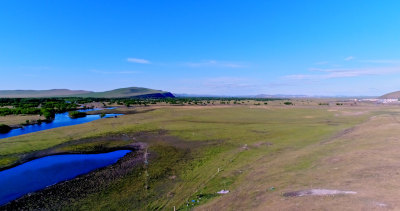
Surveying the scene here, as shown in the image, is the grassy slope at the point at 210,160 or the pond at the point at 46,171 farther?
the pond at the point at 46,171

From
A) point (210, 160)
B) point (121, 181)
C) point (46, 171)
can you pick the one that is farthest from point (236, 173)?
point (46, 171)

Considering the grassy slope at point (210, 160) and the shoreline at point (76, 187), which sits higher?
the grassy slope at point (210, 160)

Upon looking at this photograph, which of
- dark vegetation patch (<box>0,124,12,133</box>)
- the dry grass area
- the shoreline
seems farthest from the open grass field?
dark vegetation patch (<box>0,124,12,133</box>)

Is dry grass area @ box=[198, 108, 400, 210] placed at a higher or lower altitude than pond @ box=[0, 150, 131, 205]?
higher

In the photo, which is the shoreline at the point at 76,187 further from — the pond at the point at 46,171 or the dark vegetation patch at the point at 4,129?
the dark vegetation patch at the point at 4,129

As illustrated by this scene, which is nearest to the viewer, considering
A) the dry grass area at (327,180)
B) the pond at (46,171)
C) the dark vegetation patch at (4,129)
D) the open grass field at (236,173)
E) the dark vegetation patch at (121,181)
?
the dry grass area at (327,180)

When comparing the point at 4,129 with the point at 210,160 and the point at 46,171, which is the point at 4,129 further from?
the point at 210,160

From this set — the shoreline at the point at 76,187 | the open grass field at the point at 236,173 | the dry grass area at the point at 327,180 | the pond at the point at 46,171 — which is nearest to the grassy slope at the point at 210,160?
the open grass field at the point at 236,173

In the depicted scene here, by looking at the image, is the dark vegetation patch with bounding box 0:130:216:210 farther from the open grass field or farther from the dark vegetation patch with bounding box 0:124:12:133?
the dark vegetation patch with bounding box 0:124:12:133

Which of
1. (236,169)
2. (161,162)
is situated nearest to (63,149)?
(161,162)
